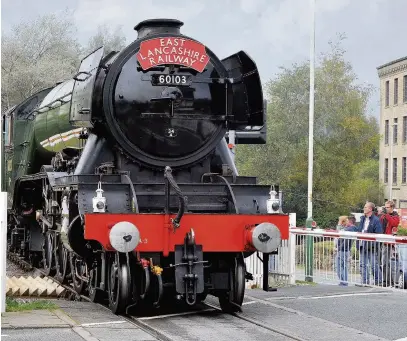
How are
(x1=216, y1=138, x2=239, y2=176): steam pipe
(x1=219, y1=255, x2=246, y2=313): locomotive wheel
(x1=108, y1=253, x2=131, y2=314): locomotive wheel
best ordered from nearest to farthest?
1. (x1=108, y1=253, x2=131, y2=314): locomotive wheel
2. (x1=219, y1=255, x2=246, y2=313): locomotive wheel
3. (x1=216, y1=138, x2=239, y2=176): steam pipe

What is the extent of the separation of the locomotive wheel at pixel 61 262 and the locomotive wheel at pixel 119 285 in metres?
2.41

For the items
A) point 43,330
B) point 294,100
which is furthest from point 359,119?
point 43,330

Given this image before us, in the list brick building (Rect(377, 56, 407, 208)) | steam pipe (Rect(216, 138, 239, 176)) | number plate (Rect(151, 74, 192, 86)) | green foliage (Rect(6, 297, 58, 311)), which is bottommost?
green foliage (Rect(6, 297, 58, 311))

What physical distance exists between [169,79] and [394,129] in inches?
1866

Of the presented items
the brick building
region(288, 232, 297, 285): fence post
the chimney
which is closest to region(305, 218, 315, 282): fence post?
region(288, 232, 297, 285): fence post

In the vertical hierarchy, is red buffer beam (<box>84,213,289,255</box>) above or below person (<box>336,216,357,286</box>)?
above

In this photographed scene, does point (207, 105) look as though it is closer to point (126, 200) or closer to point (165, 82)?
point (165, 82)

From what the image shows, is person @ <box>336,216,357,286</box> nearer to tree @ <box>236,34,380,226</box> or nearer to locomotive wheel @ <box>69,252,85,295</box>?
locomotive wheel @ <box>69,252,85,295</box>

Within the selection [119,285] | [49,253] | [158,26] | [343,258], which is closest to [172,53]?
[158,26]

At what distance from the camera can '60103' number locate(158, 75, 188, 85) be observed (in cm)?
1041

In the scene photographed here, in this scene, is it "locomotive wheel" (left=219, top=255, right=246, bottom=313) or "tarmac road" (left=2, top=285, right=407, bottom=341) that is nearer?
"tarmac road" (left=2, top=285, right=407, bottom=341)

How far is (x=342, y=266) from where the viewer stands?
1426cm

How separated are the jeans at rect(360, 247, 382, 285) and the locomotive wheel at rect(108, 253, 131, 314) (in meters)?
5.15

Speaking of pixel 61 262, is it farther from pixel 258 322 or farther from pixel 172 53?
pixel 258 322
